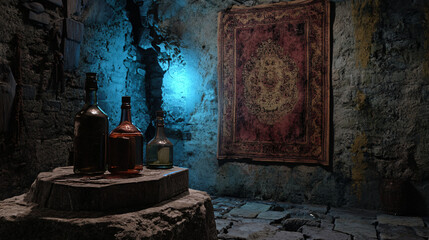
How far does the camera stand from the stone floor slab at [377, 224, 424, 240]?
2.52 metres

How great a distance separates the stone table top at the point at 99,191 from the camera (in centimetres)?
107

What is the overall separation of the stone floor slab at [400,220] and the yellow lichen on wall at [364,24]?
5.40ft

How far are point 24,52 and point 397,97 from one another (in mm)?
3820

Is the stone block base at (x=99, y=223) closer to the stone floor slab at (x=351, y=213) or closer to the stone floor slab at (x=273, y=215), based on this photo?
the stone floor slab at (x=273, y=215)

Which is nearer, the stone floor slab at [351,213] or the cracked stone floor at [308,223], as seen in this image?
the cracked stone floor at [308,223]

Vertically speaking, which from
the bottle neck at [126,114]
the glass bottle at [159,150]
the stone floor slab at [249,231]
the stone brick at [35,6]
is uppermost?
the stone brick at [35,6]

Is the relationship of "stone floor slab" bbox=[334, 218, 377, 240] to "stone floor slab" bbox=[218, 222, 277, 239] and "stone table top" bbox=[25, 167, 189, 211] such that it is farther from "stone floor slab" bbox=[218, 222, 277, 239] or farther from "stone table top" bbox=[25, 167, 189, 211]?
"stone table top" bbox=[25, 167, 189, 211]

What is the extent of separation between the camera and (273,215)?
323 centimetres

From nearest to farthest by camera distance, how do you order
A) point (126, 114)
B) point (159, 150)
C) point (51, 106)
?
point (126, 114), point (159, 150), point (51, 106)

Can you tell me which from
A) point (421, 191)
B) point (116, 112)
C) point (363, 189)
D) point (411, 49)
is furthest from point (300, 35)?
point (116, 112)

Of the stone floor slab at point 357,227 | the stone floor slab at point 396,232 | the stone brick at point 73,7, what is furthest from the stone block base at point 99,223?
the stone brick at point 73,7

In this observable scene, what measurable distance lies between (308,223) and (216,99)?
6.62 ft

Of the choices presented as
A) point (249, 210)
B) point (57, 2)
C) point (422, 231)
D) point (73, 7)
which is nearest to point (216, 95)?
point (249, 210)

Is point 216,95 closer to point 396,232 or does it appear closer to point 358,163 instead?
point 358,163
